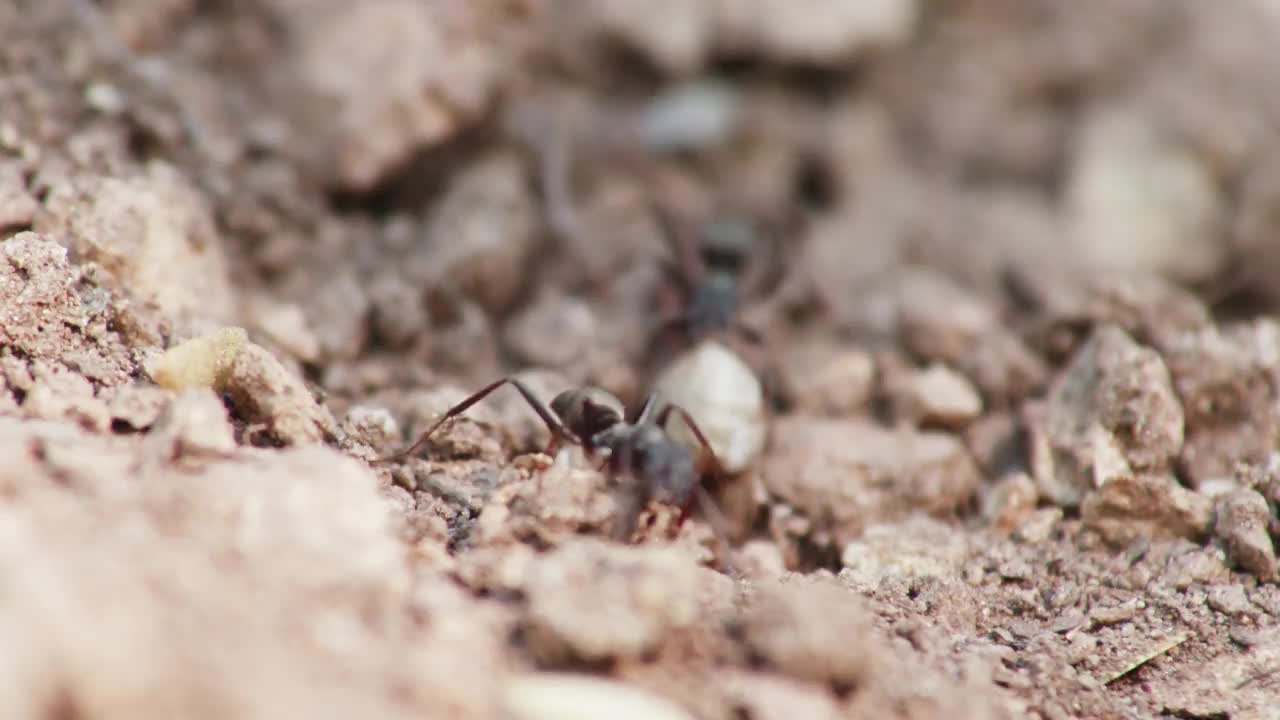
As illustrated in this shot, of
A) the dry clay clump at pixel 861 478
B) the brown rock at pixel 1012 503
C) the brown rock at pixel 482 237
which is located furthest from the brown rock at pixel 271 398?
the brown rock at pixel 1012 503

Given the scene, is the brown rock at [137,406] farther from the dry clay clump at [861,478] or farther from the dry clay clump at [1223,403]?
the dry clay clump at [1223,403]

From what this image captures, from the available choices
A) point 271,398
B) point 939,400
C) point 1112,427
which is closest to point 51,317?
point 271,398

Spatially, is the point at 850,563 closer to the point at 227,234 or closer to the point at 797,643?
the point at 797,643

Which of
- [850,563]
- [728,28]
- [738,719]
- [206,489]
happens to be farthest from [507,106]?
[738,719]

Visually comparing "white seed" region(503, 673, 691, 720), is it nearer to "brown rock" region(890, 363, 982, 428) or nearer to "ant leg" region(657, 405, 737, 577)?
"ant leg" region(657, 405, 737, 577)

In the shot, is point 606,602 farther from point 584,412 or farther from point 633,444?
point 584,412

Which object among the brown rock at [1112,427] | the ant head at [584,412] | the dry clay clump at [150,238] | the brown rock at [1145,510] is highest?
the dry clay clump at [150,238]
